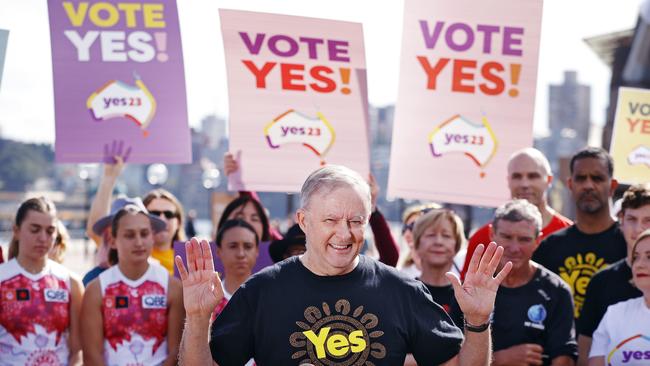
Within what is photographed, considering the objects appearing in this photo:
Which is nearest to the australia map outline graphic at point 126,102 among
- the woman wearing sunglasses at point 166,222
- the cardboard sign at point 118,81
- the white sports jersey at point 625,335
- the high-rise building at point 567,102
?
the cardboard sign at point 118,81

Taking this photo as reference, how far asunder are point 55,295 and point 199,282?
2.14 meters

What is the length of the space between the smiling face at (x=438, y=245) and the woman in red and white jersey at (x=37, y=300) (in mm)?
2029

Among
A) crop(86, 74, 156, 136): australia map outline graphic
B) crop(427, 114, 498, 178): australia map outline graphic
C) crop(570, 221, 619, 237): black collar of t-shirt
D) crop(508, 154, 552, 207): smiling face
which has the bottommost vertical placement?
crop(570, 221, 619, 237): black collar of t-shirt

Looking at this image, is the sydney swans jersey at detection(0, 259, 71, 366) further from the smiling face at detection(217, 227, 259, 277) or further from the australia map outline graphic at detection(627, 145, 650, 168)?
the australia map outline graphic at detection(627, 145, 650, 168)

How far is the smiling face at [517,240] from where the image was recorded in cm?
480

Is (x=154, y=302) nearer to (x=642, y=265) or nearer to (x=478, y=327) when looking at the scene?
(x=478, y=327)

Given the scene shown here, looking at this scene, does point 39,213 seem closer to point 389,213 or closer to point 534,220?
point 534,220

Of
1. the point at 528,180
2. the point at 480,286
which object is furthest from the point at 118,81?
the point at 480,286

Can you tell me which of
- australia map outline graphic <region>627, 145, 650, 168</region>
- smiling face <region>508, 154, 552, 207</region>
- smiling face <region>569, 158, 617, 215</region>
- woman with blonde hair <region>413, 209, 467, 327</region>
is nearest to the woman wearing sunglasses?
woman with blonde hair <region>413, 209, 467, 327</region>

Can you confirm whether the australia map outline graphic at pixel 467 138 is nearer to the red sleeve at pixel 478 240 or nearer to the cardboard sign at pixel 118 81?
the red sleeve at pixel 478 240

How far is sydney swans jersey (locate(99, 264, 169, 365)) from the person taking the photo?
16.8 ft

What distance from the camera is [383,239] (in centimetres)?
571

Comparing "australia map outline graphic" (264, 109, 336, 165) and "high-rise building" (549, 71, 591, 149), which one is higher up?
"australia map outline graphic" (264, 109, 336, 165)

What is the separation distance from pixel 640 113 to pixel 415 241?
2284mm
